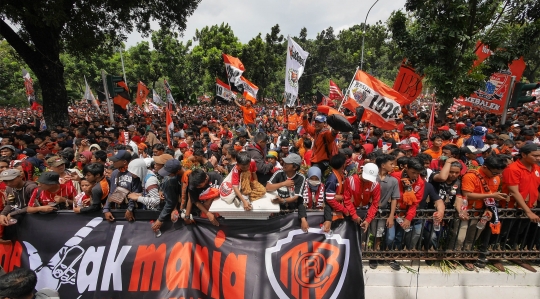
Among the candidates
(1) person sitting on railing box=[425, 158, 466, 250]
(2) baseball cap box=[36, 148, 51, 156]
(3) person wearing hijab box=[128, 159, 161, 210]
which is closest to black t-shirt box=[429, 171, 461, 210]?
(1) person sitting on railing box=[425, 158, 466, 250]

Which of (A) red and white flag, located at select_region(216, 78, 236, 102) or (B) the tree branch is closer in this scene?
(B) the tree branch

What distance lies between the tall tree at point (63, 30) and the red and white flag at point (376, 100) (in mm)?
10031

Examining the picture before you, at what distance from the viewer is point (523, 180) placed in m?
3.68

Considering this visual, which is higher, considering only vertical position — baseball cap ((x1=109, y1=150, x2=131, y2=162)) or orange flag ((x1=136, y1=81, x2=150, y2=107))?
orange flag ((x1=136, y1=81, x2=150, y2=107))

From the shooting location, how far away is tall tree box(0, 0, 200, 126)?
10410mm

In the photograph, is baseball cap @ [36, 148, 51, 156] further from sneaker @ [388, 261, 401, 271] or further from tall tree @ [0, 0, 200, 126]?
sneaker @ [388, 261, 401, 271]

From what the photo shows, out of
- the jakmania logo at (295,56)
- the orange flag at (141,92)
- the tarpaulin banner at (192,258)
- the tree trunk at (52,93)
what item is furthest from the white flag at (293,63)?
the tree trunk at (52,93)

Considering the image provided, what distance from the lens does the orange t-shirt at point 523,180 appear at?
3.62m

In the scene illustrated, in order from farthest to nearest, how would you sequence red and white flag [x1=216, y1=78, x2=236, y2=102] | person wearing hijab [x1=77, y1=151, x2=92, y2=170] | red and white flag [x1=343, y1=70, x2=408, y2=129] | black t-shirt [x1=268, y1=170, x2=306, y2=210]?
red and white flag [x1=216, y1=78, x2=236, y2=102] → red and white flag [x1=343, y1=70, x2=408, y2=129] → person wearing hijab [x1=77, y1=151, x2=92, y2=170] → black t-shirt [x1=268, y1=170, x2=306, y2=210]

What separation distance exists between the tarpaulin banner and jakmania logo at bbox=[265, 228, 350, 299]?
0.01m

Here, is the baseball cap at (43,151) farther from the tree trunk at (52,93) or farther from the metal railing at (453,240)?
the metal railing at (453,240)

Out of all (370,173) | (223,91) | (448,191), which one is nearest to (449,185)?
(448,191)

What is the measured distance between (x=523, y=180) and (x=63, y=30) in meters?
16.4

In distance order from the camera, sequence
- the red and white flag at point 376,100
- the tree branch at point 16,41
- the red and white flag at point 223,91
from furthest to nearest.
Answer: the red and white flag at point 223,91
the tree branch at point 16,41
the red and white flag at point 376,100
